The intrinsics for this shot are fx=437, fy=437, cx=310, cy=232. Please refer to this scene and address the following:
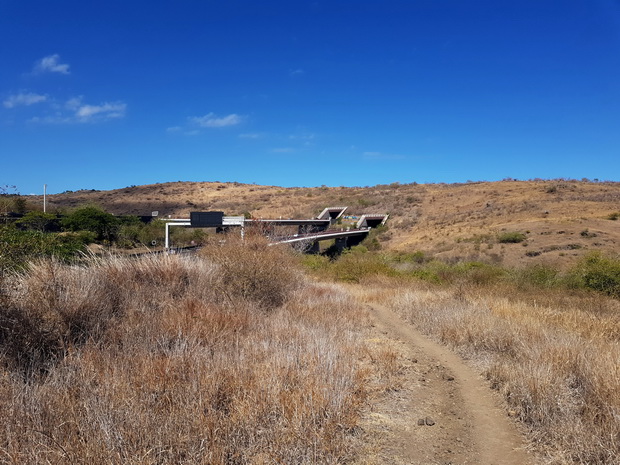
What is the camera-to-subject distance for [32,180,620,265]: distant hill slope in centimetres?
3862

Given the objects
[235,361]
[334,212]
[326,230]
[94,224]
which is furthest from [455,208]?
[235,361]

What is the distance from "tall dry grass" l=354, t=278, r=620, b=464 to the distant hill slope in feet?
79.6

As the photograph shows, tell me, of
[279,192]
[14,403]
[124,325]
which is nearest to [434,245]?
[124,325]

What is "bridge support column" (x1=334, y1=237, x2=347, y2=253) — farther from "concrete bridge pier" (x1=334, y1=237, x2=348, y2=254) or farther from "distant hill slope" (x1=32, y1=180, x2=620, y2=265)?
"distant hill slope" (x1=32, y1=180, x2=620, y2=265)

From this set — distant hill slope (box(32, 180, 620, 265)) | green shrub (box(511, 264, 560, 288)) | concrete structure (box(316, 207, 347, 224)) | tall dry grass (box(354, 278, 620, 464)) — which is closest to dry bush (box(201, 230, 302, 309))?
tall dry grass (box(354, 278, 620, 464))

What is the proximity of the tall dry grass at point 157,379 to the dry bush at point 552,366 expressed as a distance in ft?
7.25

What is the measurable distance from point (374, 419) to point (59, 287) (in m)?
5.37

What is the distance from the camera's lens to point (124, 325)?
734 centimetres

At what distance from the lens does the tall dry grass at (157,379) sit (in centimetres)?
389

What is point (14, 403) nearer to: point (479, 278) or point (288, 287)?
point (288, 287)

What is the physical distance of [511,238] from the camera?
135ft

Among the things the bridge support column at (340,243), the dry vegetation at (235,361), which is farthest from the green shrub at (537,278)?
the bridge support column at (340,243)

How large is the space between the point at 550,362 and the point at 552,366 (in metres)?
0.15

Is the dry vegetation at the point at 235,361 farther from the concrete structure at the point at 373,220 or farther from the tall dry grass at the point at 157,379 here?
the concrete structure at the point at 373,220
